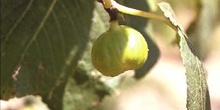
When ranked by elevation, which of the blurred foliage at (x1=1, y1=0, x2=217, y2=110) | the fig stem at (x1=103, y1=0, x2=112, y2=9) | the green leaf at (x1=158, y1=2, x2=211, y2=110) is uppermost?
the fig stem at (x1=103, y1=0, x2=112, y2=9)

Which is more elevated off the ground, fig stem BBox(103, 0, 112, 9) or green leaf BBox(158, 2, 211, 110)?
fig stem BBox(103, 0, 112, 9)

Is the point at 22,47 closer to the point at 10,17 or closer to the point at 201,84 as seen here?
the point at 10,17

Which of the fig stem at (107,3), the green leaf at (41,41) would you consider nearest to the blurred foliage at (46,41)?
the green leaf at (41,41)

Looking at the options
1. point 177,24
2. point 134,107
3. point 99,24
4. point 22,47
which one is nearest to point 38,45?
point 22,47

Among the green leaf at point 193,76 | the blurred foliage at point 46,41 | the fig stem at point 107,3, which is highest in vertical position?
the fig stem at point 107,3

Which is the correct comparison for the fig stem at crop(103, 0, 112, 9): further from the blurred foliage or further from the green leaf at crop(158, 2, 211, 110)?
the blurred foliage

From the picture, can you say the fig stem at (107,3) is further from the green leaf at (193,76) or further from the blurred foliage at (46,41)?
the blurred foliage at (46,41)

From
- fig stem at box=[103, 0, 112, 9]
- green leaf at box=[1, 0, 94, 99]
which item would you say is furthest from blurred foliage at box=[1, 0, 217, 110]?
fig stem at box=[103, 0, 112, 9]
